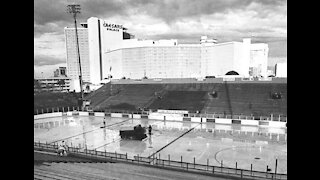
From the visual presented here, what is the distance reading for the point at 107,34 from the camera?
15450cm

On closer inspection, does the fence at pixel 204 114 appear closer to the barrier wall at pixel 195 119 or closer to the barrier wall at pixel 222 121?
the barrier wall at pixel 222 121

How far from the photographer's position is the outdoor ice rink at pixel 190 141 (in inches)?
822

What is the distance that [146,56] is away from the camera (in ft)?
438

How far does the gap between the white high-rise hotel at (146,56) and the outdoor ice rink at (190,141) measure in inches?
3754

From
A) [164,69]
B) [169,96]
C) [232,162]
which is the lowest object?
[232,162]

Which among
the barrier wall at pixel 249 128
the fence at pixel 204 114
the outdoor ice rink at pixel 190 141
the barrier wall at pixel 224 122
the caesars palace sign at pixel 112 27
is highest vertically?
the caesars palace sign at pixel 112 27

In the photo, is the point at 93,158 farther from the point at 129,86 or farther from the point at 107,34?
the point at 107,34

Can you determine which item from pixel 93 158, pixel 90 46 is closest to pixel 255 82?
pixel 93 158

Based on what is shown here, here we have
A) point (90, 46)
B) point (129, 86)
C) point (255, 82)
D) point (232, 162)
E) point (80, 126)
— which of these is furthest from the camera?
point (90, 46)

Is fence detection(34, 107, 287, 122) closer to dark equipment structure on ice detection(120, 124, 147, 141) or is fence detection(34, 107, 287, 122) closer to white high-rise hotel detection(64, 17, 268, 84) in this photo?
dark equipment structure on ice detection(120, 124, 147, 141)

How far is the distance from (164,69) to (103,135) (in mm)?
104923

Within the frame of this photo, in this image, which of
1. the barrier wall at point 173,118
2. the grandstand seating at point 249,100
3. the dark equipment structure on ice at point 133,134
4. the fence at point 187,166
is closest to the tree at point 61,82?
the grandstand seating at point 249,100

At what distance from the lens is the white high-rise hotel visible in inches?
5266
